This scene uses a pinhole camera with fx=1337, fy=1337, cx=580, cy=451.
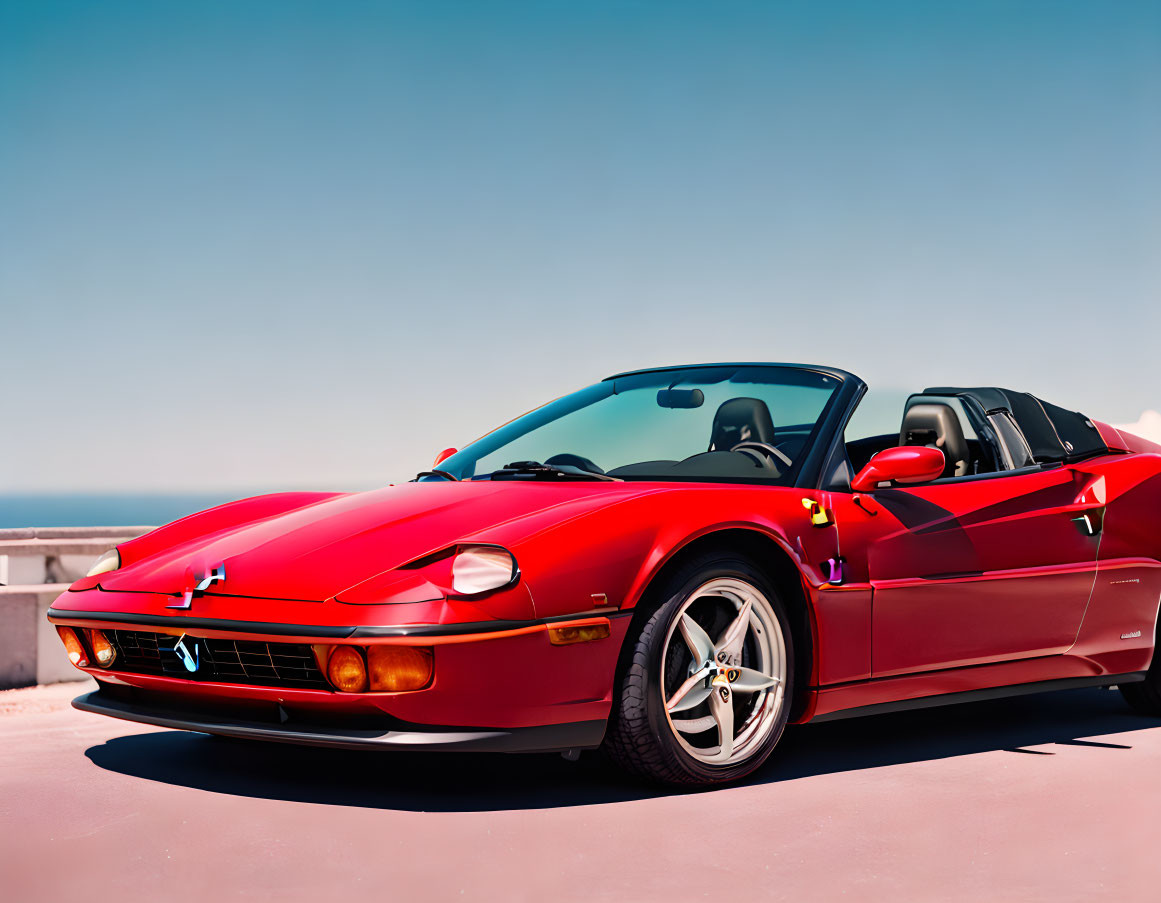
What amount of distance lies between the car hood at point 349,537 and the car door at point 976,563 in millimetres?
955

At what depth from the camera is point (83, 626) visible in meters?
4.20

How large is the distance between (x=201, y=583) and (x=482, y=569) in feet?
2.96

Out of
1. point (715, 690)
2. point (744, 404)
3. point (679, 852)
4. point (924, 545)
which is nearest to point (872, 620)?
point (924, 545)

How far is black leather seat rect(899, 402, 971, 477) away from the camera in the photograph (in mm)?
5324

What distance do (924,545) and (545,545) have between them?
1584mm

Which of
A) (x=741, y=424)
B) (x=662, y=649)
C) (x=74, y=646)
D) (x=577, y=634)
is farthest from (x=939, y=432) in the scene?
(x=74, y=646)

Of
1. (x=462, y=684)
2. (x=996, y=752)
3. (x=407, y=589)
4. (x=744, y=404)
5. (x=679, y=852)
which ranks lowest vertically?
(x=996, y=752)

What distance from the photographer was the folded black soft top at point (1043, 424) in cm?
548

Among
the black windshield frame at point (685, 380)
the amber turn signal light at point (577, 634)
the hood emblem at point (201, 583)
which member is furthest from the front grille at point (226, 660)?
the black windshield frame at point (685, 380)

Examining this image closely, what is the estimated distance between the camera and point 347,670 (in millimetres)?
3600

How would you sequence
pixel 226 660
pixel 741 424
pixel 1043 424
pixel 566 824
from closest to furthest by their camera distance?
1. pixel 566 824
2. pixel 226 660
3. pixel 741 424
4. pixel 1043 424

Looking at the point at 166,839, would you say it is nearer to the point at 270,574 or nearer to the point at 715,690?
the point at 270,574

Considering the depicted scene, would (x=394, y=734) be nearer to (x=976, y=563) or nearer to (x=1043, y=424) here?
(x=976, y=563)

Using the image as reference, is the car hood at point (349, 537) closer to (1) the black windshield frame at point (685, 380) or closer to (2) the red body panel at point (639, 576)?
(2) the red body panel at point (639, 576)
